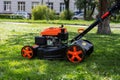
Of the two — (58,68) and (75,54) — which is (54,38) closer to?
(75,54)

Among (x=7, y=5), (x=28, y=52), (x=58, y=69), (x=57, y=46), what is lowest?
(x=58, y=69)

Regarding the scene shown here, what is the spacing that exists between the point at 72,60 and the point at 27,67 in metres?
1.10

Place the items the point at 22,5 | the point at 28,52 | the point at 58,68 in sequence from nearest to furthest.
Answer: the point at 58,68
the point at 28,52
the point at 22,5

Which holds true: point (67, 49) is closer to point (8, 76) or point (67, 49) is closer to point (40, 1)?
point (8, 76)

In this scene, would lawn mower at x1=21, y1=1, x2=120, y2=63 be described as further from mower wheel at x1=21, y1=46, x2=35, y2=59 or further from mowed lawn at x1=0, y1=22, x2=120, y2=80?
mowed lawn at x1=0, y1=22, x2=120, y2=80

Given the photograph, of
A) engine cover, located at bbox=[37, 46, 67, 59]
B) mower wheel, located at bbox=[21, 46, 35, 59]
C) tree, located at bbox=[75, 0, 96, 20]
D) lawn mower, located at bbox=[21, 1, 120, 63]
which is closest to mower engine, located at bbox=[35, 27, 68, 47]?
lawn mower, located at bbox=[21, 1, 120, 63]

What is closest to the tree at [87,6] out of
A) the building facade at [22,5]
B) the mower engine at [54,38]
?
the building facade at [22,5]

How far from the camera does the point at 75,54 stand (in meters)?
8.20

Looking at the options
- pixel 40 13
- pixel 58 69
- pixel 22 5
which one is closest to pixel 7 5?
pixel 22 5

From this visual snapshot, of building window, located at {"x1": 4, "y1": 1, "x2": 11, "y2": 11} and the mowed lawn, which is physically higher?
building window, located at {"x1": 4, "y1": 1, "x2": 11, "y2": 11}

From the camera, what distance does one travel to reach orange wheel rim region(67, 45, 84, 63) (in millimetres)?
8164

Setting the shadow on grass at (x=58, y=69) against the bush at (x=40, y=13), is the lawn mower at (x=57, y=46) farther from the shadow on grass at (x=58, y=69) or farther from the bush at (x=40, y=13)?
the bush at (x=40, y=13)

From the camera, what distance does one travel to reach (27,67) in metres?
7.85

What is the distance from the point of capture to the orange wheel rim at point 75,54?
816 cm
